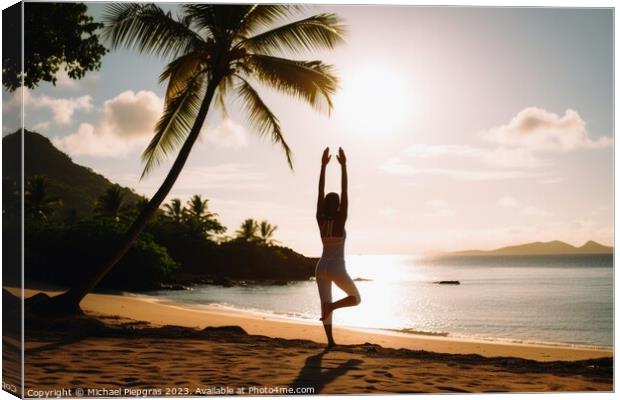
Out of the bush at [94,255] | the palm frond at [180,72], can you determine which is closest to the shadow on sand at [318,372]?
→ the bush at [94,255]

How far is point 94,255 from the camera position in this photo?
561 inches

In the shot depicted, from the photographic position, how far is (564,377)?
632 centimetres

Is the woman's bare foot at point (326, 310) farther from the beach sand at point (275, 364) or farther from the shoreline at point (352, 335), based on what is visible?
the shoreline at point (352, 335)

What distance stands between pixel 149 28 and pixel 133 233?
92.7 inches

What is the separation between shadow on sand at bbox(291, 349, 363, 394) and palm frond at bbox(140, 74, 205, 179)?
10.3ft

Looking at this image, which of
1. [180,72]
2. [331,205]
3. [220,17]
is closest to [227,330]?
[331,205]

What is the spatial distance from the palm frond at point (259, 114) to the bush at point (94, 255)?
2.71m

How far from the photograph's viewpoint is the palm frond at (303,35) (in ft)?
22.3

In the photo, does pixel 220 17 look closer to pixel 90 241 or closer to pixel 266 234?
pixel 90 241

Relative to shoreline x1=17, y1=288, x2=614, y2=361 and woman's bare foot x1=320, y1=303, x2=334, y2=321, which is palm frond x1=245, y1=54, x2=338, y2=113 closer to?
woman's bare foot x1=320, y1=303, x2=334, y2=321

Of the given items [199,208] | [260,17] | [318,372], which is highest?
[260,17]

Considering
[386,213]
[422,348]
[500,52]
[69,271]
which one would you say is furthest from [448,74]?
[69,271]

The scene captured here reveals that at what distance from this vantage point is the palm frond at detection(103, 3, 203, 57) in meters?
6.96

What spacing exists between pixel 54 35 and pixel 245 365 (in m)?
4.03
